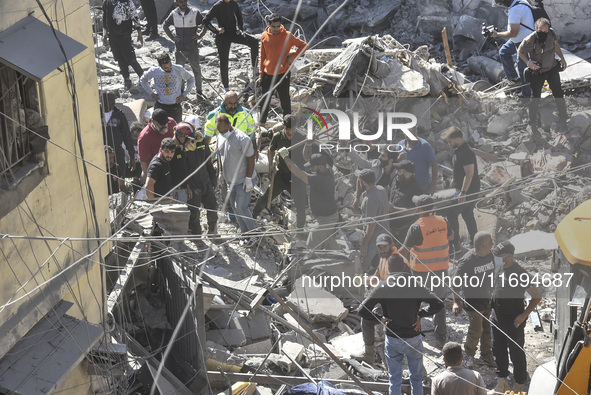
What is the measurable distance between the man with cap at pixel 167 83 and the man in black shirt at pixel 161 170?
6.71 feet

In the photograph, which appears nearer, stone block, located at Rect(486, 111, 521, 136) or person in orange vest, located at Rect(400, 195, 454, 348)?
person in orange vest, located at Rect(400, 195, 454, 348)

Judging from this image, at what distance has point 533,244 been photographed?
1008 cm

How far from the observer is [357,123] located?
1199 cm

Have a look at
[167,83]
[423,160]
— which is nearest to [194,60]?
[167,83]

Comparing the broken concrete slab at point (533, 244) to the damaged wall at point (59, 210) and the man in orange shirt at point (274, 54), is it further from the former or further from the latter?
the damaged wall at point (59, 210)

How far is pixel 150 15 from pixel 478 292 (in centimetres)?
912

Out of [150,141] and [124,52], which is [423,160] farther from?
[124,52]

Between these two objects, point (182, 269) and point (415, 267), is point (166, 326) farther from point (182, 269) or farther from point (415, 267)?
point (415, 267)

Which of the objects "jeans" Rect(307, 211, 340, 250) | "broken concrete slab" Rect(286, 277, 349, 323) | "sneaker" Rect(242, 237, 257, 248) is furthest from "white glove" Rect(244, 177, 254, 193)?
"broken concrete slab" Rect(286, 277, 349, 323)

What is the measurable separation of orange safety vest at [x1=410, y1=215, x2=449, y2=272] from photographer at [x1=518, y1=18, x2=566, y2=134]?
427cm

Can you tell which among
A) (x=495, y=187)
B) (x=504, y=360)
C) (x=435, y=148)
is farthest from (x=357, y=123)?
(x=504, y=360)

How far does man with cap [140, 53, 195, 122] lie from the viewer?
1070 cm

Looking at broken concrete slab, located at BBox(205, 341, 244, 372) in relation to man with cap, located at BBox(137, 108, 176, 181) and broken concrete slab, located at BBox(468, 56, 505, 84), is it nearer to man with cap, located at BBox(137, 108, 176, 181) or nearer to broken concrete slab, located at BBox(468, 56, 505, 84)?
man with cap, located at BBox(137, 108, 176, 181)

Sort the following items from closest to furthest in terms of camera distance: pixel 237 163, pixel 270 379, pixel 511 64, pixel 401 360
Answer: pixel 401 360, pixel 270 379, pixel 237 163, pixel 511 64
